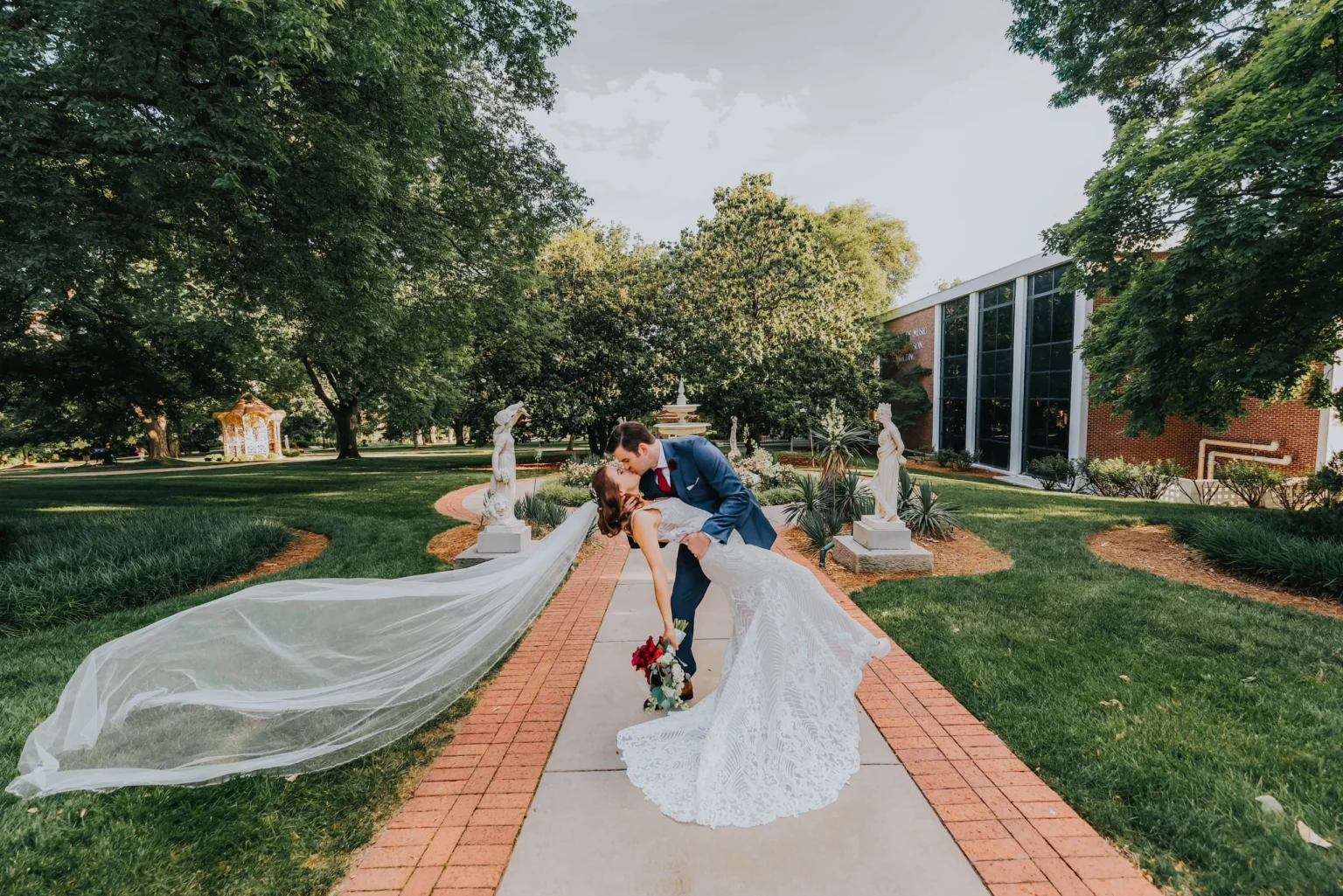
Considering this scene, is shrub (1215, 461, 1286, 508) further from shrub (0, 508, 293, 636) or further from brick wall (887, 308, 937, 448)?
shrub (0, 508, 293, 636)

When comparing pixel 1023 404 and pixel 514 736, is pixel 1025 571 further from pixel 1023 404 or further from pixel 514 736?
pixel 1023 404

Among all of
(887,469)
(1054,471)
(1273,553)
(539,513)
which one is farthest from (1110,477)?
(539,513)

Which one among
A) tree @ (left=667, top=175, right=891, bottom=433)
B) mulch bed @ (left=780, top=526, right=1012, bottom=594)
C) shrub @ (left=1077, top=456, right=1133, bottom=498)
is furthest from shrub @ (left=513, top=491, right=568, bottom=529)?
shrub @ (left=1077, top=456, right=1133, bottom=498)

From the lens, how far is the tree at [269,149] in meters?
6.84

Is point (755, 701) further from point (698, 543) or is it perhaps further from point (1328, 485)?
point (1328, 485)

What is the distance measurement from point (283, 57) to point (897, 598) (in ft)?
33.3

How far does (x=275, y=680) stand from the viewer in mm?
3516

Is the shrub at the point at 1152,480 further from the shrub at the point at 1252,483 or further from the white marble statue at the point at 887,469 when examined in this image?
the white marble statue at the point at 887,469

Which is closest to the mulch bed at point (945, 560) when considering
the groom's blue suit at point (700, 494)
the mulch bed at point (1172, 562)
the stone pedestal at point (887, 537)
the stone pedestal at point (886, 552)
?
the stone pedestal at point (886, 552)

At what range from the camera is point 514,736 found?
374 centimetres

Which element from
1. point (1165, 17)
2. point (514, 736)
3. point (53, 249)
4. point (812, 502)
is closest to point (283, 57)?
point (53, 249)

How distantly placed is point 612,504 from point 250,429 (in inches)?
1666

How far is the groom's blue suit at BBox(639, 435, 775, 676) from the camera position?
3646 millimetres

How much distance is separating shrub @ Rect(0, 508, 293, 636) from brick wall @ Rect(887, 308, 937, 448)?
27469 mm
